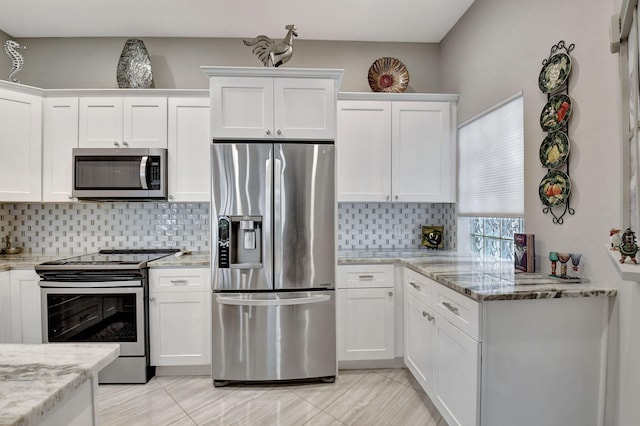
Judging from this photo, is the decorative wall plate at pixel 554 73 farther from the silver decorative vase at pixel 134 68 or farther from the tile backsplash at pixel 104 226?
the silver decorative vase at pixel 134 68

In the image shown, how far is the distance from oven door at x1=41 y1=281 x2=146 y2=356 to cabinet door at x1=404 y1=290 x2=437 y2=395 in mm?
2020

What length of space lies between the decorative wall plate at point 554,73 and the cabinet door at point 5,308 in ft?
12.8

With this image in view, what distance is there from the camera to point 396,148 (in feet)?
10.0

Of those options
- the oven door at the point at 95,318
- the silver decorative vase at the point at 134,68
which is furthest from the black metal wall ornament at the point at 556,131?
the silver decorative vase at the point at 134,68

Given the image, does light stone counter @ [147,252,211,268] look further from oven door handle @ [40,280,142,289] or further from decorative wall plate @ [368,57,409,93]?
decorative wall plate @ [368,57,409,93]

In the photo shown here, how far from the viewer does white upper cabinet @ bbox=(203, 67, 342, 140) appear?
2525 millimetres

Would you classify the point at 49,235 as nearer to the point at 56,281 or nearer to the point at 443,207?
the point at 56,281

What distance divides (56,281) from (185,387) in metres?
1.26

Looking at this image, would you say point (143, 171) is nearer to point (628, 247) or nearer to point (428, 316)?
point (428, 316)

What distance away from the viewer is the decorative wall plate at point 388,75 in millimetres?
3170

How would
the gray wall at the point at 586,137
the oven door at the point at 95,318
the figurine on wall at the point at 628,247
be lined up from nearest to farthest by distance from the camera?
the figurine on wall at the point at 628,247, the gray wall at the point at 586,137, the oven door at the point at 95,318

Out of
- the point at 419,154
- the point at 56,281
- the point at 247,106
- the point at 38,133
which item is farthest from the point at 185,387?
the point at 419,154

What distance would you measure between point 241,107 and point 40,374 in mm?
2117

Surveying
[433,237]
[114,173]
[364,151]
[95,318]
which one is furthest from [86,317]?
[433,237]
